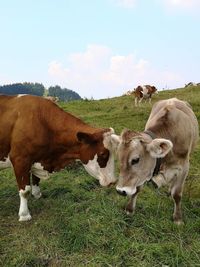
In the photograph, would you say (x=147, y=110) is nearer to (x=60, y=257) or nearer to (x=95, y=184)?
(x=95, y=184)

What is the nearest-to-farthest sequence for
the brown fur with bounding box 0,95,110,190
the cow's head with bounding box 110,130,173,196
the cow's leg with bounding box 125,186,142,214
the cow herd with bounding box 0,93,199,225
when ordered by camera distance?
the cow's head with bounding box 110,130,173,196
the cow herd with bounding box 0,93,199,225
the cow's leg with bounding box 125,186,142,214
the brown fur with bounding box 0,95,110,190

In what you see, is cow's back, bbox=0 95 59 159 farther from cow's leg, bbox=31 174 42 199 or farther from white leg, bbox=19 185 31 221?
cow's leg, bbox=31 174 42 199

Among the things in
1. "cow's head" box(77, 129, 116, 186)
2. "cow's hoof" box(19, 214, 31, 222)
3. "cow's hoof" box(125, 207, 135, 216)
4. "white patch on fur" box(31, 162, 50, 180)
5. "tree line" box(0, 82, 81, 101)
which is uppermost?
"cow's head" box(77, 129, 116, 186)

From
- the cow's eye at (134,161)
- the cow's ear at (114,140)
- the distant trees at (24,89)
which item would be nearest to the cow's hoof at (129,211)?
the cow's ear at (114,140)

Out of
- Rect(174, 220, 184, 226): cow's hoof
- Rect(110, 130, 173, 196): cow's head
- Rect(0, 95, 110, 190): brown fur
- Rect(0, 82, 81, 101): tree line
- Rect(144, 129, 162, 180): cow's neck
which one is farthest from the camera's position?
Rect(0, 82, 81, 101): tree line

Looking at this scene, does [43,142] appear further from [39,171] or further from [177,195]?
[177,195]

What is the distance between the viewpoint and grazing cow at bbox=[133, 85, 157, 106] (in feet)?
69.2

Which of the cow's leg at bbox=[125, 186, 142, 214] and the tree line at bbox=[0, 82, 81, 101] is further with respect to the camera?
the tree line at bbox=[0, 82, 81, 101]

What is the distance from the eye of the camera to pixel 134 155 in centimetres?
609

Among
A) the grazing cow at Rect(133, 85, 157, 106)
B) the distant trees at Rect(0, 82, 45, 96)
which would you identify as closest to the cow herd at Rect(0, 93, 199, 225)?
the grazing cow at Rect(133, 85, 157, 106)

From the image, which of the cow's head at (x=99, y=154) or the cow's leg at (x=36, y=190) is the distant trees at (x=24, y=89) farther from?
the cow's head at (x=99, y=154)

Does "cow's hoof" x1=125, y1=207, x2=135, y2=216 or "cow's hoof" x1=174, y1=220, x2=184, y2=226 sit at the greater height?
"cow's hoof" x1=125, y1=207, x2=135, y2=216

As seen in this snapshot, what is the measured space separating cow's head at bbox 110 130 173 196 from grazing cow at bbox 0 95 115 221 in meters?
0.96

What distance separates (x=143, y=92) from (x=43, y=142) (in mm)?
14581
